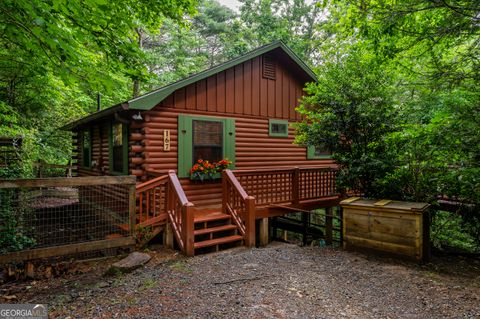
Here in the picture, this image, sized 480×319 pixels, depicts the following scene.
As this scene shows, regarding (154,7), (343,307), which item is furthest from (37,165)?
(343,307)

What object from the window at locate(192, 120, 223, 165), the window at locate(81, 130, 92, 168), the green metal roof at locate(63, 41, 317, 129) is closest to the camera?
the green metal roof at locate(63, 41, 317, 129)

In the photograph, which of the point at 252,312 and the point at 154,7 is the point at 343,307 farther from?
the point at 154,7

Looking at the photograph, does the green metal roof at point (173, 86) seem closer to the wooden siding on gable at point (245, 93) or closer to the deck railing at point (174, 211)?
the wooden siding on gable at point (245, 93)

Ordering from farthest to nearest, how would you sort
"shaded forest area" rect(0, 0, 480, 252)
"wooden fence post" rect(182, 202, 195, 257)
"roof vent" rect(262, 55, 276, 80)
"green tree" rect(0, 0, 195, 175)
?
"roof vent" rect(262, 55, 276, 80), "wooden fence post" rect(182, 202, 195, 257), "shaded forest area" rect(0, 0, 480, 252), "green tree" rect(0, 0, 195, 175)

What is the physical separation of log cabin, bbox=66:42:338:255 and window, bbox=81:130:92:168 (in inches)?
7.2

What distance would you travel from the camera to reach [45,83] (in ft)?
30.8

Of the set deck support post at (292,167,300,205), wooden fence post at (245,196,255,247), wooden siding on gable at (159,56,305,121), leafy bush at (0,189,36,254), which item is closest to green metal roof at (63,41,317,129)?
wooden siding on gable at (159,56,305,121)

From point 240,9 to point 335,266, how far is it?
75.7 feet

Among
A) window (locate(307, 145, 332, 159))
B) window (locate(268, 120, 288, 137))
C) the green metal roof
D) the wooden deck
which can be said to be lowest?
the wooden deck

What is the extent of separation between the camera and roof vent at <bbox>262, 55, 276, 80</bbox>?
8875 mm

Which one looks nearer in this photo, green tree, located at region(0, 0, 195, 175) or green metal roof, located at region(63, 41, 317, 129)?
green tree, located at region(0, 0, 195, 175)

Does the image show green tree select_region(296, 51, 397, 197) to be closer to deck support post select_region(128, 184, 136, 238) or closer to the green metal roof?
the green metal roof

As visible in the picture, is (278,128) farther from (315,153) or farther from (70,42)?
(70,42)

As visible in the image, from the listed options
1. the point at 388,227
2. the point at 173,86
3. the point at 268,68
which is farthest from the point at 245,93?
the point at 388,227
